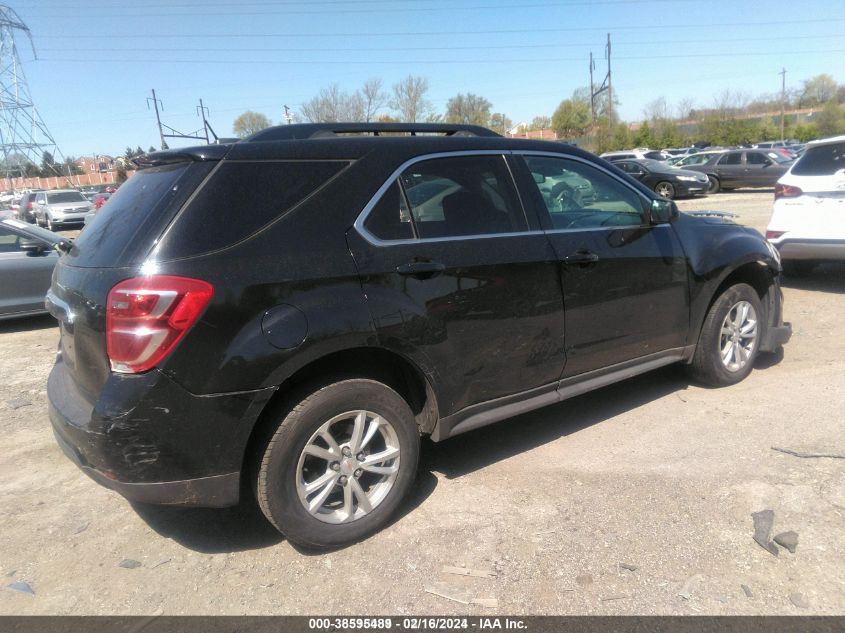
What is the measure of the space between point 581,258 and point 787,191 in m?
4.96

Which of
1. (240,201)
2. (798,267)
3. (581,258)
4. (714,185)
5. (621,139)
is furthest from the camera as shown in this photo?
(621,139)

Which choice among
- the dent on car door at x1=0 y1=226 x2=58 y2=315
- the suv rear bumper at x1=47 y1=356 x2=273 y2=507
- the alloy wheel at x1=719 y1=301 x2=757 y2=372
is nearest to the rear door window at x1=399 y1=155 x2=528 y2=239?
the suv rear bumper at x1=47 y1=356 x2=273 y2=507

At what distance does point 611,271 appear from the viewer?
371cm

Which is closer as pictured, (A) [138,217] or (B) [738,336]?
(A) [138,217]

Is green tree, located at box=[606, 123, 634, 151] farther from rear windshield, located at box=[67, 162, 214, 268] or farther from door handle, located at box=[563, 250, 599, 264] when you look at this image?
rear windshield, located at box=[67, 162, 214, 268]

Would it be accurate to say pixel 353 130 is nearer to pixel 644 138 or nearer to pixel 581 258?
pixel 581 258

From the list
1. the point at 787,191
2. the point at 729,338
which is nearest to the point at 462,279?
the point at 729,338

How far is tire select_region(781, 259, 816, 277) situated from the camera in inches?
319

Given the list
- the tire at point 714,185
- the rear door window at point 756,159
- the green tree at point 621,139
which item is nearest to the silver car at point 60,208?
the tire at point 714,185

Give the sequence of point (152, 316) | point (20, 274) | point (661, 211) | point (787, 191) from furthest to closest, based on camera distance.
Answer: point (20, 274)
point (787, 191)
point (661, 211)
point (152, 316)

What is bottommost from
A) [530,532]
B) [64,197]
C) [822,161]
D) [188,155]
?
[530,532]

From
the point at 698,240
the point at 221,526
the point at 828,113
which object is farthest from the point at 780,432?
the point at 828,113

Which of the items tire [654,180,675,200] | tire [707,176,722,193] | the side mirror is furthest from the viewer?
tire [707,176,722,193]

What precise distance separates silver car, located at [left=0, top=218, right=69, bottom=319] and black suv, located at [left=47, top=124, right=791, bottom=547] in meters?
5.47
